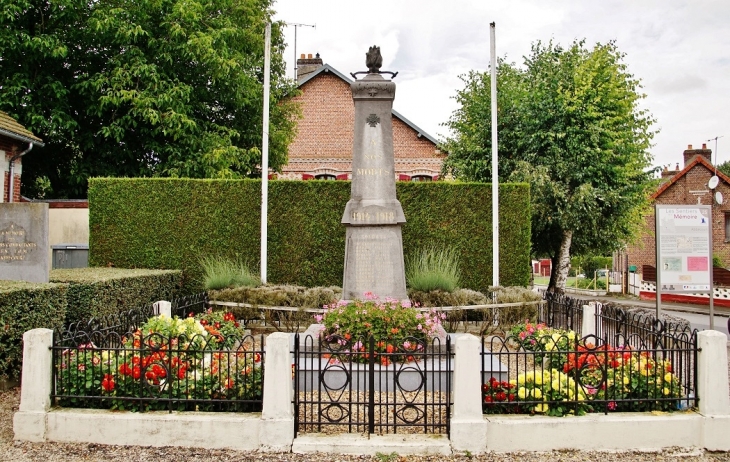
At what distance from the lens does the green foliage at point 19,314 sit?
272 inches

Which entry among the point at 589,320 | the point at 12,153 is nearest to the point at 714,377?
the point at 589,320

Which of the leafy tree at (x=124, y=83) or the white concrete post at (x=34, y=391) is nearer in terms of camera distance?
the white concrete post at (x=34, y=391)

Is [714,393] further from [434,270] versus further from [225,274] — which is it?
[225,274]

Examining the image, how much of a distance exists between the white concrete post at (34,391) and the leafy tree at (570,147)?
13680 mm

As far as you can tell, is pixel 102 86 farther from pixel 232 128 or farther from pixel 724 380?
pixel 724 380

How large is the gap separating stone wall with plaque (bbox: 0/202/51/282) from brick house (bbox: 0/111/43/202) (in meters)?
6.47

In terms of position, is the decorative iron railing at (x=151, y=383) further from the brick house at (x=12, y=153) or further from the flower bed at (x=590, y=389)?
the brick house at (x=12, y=153)

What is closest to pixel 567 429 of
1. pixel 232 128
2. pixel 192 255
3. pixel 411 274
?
pixel 411 274

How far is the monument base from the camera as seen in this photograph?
884 centimetres

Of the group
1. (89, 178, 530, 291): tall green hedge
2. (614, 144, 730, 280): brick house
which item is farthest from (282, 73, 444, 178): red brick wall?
(89, 178, 530, 291): tall green hedge

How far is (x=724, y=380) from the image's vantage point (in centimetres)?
537

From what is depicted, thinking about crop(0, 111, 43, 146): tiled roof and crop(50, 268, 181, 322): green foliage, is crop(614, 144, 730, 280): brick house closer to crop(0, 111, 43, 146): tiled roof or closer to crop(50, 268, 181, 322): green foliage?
crop(50, 268, 181, 322): green foliage

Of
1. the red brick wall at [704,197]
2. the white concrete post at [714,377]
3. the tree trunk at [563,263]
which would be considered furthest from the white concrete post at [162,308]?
the red brick wall at [704,197]

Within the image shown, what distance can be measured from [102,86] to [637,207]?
55.8 ft
